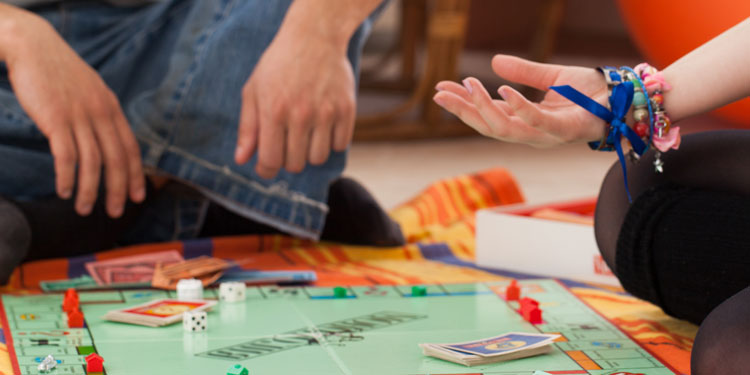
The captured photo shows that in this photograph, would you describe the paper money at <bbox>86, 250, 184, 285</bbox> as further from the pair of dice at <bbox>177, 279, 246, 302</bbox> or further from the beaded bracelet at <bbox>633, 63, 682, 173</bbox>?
the beaded bracelet at <bbox>633, 63, 682, 173</bbox>

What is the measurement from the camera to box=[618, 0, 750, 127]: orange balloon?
1.85 metres

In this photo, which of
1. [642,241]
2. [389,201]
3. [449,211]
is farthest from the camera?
[389,201]

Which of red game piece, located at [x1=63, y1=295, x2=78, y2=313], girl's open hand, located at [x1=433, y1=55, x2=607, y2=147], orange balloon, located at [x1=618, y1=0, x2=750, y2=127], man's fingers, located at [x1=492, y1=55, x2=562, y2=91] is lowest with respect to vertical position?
red game piece, located at [x1=63, y1=295, x2=78, y2=313]

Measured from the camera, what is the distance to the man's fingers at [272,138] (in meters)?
1.10

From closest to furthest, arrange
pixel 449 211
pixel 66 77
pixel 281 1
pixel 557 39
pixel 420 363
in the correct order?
pixel 420 363 → pixel 66 77 → pixel 281 1 → pixel 449 211 → pixel 557 39

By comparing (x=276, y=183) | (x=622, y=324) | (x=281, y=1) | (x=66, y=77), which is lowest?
(x=622, y=324)

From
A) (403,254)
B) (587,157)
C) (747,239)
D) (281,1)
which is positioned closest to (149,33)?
(281,1)

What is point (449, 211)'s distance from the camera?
5.15ft

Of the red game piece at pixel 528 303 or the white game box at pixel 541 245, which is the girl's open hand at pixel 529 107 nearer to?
the red game piece at pixel 528 303

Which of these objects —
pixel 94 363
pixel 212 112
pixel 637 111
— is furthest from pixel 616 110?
pixel 212 112

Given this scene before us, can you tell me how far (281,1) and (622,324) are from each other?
607 millimetres

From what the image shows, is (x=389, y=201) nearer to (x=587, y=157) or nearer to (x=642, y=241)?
(x=587, y=157)

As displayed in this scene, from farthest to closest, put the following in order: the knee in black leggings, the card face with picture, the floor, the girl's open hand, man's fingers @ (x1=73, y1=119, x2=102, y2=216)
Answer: the floor → man's fingers @ (x1=73, y1=119, x2=102, y2=216) → the card face with picture → the girl's open hand → the knee in black leggings

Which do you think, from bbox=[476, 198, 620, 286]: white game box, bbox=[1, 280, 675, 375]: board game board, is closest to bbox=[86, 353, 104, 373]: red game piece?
bbox=[1, 280, 675, 375]: board game board
